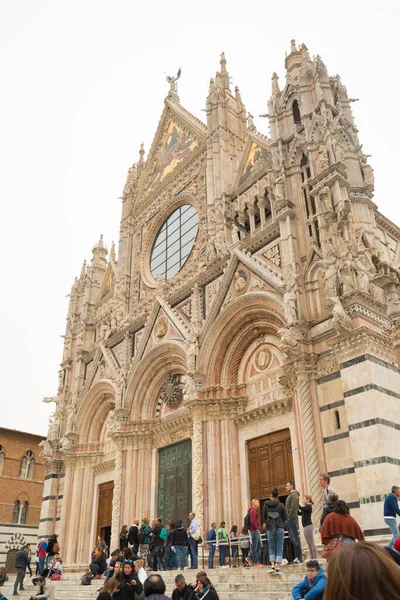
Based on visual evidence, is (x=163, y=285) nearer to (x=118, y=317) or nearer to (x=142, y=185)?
(x=118, y=317)

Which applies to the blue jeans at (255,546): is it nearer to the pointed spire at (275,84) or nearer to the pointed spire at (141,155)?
the pointed spire at (275,84)

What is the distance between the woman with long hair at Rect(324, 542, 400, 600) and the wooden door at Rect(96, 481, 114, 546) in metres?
19.0

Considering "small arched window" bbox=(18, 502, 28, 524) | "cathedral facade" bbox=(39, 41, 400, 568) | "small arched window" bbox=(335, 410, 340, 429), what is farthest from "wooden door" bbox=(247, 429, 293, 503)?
"small arched window" bbox=(18, 502, 28, 524)

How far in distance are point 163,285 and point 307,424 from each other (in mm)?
9415

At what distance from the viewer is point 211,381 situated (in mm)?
15383

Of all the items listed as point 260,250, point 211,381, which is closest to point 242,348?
point 211,381

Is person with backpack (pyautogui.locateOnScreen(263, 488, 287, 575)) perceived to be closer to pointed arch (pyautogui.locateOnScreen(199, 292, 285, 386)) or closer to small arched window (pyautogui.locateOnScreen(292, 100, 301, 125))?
pointed arch (pyautogui.locateOnScreen(199, 292, 285, 386))

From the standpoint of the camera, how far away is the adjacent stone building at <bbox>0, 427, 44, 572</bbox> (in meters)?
27.2

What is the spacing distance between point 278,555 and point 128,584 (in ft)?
12.2

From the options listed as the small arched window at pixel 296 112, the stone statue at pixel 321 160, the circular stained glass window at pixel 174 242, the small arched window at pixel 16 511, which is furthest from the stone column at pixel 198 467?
the small arched window at pixel 16 511

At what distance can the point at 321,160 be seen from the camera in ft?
46.8

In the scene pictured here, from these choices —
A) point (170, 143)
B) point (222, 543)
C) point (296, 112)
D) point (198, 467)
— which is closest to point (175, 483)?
point (198, 467)

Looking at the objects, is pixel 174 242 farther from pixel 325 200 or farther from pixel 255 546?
pixel 255 546

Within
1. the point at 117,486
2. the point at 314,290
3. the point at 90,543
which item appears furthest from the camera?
the point at 90,543
